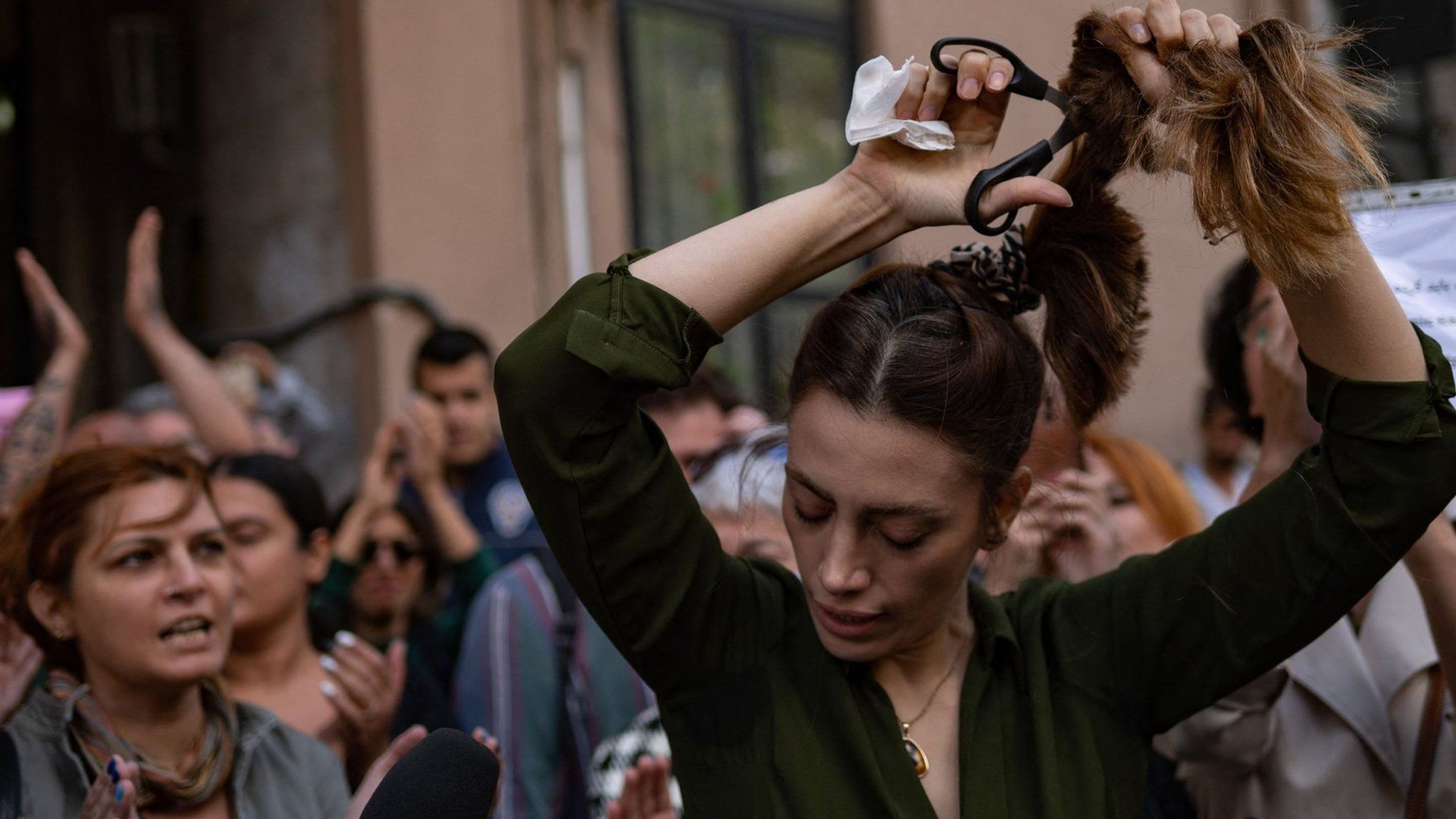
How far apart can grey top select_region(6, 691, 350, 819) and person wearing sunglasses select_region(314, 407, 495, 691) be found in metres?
0.96

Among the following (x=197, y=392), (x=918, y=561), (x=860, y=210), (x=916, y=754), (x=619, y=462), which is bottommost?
(x=197, y=392)

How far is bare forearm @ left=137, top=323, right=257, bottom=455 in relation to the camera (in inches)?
153

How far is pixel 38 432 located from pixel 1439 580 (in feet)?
9.40

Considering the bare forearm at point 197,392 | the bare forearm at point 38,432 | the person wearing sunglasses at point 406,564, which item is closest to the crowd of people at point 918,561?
the bare forearm at point 38,432

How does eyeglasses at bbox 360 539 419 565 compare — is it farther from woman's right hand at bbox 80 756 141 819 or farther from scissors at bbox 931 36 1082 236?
scissors at bbox 931 36 1082 236

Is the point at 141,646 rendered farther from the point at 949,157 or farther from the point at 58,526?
the point at 949,157

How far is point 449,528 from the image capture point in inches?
157

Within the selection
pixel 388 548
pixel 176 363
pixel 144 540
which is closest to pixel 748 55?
pixel 176 363

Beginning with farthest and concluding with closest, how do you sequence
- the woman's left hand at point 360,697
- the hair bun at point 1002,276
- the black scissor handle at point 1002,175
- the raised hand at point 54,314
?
1. the raised hand at point 54,314
2. the woman's left hand at point 360,697
3. the hair bun at point 1002,276
4. the black scissor handle at point 1002,175

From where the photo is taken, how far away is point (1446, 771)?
2201mm

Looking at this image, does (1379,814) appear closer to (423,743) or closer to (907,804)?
(907,804)

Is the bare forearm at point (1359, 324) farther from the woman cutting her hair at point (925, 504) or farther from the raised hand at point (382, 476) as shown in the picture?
the raised hand at point (382, 476)

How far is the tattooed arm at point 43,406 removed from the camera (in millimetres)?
3211

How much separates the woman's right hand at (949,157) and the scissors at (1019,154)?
0.03ft
